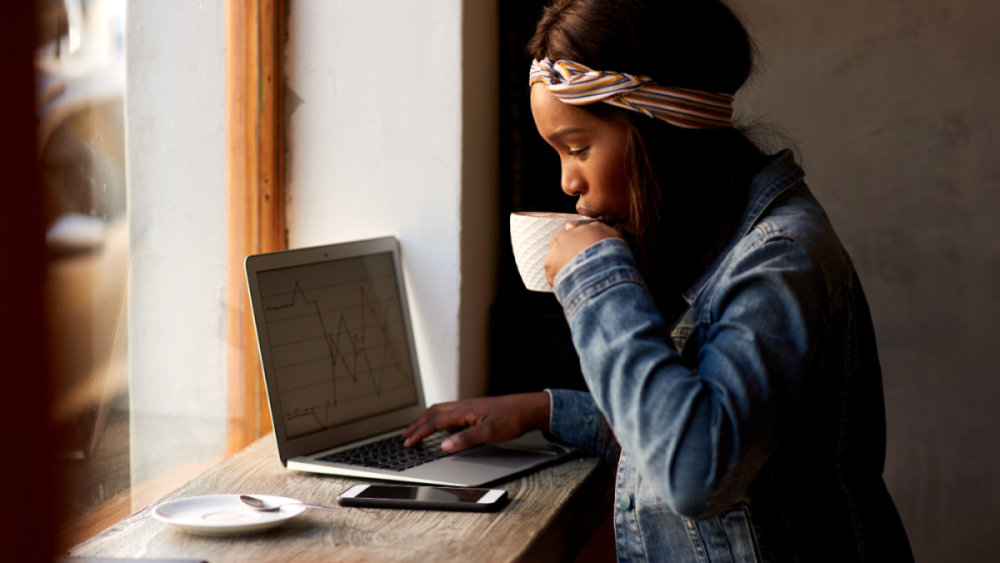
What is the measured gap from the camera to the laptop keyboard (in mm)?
1106

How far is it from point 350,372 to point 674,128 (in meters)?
0.65

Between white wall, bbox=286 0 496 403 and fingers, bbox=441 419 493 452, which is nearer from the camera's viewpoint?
fingers, bbox=441 419 493 452

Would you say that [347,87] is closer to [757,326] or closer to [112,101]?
[112,101]

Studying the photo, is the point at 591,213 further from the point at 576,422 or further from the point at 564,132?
the point at 576,422

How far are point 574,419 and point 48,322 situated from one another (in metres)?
1.01

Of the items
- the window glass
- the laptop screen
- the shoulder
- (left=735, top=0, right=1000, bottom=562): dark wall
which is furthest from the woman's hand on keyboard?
(left=735, top=0, right=1000, bottom=562): dark wall

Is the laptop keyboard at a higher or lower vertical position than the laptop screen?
lower

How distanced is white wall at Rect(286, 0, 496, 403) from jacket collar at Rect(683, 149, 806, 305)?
56cm

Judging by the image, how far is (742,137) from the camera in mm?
958

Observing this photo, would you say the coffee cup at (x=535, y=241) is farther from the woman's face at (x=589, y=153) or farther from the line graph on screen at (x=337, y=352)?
the line graph on screen at (x=337, y=352)

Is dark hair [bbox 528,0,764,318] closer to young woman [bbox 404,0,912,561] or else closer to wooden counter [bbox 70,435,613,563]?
young woman [bbox 404,0,912,561]

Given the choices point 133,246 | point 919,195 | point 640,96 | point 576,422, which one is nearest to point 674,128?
point 640,96

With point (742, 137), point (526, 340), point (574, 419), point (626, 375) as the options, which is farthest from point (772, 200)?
point (526, 340)

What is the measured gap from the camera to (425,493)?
3.20 feet
